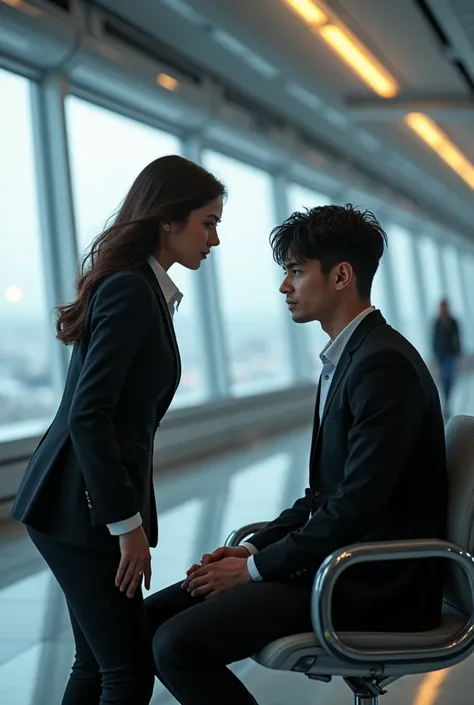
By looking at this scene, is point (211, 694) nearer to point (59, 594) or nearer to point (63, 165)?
point (59, 594)

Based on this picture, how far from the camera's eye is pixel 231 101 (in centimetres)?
968

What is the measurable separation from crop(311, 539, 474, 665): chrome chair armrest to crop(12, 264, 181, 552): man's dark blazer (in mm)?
370

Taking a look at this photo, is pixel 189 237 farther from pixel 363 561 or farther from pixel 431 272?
pixel 431 272

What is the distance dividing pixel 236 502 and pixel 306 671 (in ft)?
14.3

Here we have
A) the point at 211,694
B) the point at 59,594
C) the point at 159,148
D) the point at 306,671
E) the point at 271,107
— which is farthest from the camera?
the point at 271,107

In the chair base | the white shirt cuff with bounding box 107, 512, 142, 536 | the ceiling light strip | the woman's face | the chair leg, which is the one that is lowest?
the chair leg

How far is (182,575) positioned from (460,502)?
257 centimetres

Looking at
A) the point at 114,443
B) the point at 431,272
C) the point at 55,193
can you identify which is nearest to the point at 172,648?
the point at 114,443

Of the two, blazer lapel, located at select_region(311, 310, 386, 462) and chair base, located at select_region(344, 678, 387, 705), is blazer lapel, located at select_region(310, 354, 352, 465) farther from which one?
chair base, located at select_region(344, 678, 387, 705)

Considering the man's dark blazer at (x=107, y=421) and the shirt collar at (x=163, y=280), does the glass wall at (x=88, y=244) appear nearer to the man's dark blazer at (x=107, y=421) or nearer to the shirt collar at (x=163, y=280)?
the shirt collar at (x=163, y=280)

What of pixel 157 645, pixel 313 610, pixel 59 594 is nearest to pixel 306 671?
pixel 313 610

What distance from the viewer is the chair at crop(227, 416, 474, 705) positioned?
1.65m

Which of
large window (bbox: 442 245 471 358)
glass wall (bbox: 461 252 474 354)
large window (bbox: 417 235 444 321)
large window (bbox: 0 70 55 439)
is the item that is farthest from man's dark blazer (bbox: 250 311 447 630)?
glass wall (bbox: 461 252 474 354)

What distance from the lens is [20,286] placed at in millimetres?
6656
